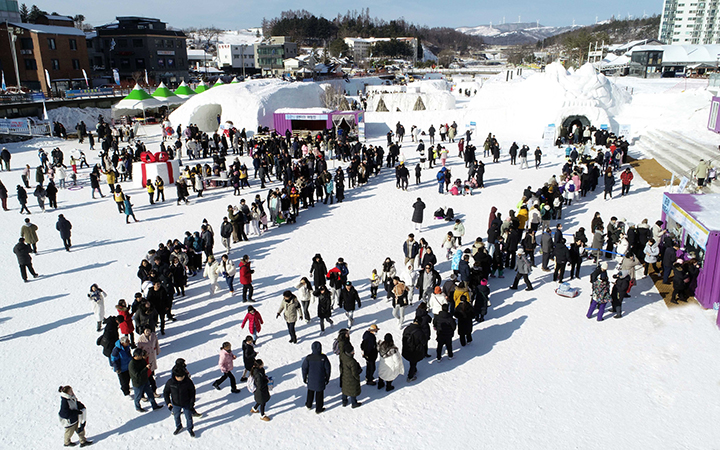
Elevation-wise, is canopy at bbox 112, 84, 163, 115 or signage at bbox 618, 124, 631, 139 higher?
canopy at bbox 112, 84, 163, 115

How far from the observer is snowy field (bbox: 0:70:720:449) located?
600cm

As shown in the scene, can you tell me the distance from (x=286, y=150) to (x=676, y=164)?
15483mm

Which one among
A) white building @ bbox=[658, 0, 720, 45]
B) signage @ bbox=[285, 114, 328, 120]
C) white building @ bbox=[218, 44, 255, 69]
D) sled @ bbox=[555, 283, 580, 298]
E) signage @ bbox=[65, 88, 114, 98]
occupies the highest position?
white building @ bbox=[658, 0, 720, 45]

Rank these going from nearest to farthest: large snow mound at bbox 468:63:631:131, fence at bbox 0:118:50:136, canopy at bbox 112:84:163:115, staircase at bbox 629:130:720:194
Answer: staircase at bbox 629:130:720:194 → large snow mound at bbox 468:63:631:131 → fence at bbox 0:118:50:136 → canopy at bbox 112:84:163:115

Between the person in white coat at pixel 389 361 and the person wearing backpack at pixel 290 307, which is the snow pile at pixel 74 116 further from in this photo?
the person in white coat at pixel 389 361

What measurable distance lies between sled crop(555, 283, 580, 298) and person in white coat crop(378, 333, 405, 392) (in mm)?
4462

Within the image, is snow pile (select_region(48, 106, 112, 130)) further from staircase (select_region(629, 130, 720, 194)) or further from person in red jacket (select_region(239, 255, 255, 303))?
staircase (select_region(629, 130, 720, 194))

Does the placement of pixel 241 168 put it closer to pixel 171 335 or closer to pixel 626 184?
pixel 171 335

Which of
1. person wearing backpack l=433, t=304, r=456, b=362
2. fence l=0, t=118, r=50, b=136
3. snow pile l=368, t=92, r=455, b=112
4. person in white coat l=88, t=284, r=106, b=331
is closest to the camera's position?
person wearing backpack l=433, t=304, r=456, b=362

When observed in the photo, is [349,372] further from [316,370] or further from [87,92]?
[87,92]

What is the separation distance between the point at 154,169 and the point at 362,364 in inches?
531

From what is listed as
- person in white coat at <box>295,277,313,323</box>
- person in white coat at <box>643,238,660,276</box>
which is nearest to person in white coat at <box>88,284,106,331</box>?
person in white coat at <box>295,277,313,323</box>

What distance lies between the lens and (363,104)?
3981cm

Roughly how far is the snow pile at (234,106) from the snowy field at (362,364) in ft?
53.3
